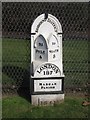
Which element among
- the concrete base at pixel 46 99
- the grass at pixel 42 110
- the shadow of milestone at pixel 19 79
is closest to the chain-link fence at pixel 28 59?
the shadow of milestone at pixel 19 79

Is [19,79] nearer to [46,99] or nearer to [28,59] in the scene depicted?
[46,99]

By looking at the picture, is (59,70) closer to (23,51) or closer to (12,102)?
(12,102)

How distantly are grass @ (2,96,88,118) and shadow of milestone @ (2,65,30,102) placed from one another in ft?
0.92

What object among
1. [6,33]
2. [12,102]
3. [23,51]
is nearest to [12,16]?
[23,51]

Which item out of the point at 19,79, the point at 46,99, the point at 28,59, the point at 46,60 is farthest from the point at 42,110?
the point at 28,59

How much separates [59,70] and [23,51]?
5.21 metres

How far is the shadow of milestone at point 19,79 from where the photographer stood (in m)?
6.17

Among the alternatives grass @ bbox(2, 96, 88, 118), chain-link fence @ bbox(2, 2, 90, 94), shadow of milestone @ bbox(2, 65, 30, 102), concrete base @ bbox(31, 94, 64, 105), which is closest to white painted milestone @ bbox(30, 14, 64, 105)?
concrete base @ bbox(31, 94, 64, 105)

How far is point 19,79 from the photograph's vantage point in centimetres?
670

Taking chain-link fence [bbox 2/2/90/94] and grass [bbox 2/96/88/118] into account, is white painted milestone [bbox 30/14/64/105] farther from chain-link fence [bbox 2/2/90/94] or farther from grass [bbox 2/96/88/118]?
chain-link fence [bbox 2/2/90/94]

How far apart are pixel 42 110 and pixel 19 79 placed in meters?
1.38

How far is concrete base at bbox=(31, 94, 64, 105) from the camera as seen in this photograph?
5551 millimetres

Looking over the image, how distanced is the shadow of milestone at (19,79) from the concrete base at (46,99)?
289mm

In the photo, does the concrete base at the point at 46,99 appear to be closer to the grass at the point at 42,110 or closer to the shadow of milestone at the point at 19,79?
the grass at the point at 42,110
